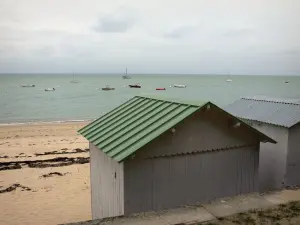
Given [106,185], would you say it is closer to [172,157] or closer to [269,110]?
[172,157]

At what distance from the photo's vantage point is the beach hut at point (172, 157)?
6992 millimetres

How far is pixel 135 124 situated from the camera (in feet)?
26.4

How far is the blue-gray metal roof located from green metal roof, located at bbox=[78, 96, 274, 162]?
5015mm

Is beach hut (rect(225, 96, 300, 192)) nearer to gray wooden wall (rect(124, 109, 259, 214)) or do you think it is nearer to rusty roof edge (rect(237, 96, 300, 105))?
rusty roof edge (rect(237, 96, 300, 105))

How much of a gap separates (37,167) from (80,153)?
5.18 m

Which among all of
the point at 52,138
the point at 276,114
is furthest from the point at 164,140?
the point at 52,138

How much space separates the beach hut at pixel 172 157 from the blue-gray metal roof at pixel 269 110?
3.46 meters

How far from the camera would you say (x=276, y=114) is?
11992 mm

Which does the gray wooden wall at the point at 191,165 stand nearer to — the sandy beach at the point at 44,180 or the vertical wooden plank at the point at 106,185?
the vertical wooden plank at the point at 106,185

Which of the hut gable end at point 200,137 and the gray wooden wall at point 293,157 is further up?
the hut gable end at point 200,137

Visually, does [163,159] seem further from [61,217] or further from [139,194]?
[61,217]

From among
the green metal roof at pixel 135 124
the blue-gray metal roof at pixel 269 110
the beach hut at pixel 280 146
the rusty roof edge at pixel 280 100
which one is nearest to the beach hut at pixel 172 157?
the green metal roof at pixel 135 124

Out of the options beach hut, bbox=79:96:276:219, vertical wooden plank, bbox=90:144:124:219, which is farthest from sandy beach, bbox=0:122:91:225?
beach hut, bbox=79:96:276:219

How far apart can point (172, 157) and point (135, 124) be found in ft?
4.53
